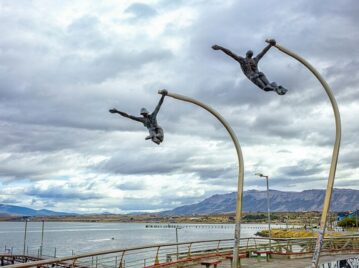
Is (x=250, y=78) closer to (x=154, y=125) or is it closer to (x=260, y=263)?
(x=154, y=125)

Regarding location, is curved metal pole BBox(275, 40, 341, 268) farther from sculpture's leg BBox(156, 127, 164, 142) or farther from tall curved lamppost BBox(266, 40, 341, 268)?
sculpture's leg BBox(156, 127, 164, 142)

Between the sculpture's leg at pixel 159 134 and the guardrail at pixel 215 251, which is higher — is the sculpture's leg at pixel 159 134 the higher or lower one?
the higher one

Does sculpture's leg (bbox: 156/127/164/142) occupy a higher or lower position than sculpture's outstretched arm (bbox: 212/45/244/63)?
lower

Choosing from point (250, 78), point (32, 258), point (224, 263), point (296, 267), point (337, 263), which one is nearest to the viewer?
point (250, 78)

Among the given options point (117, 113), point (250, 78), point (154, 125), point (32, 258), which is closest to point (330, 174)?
point (250, 78)

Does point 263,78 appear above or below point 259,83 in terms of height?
above

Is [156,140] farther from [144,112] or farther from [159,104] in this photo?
[159,104]

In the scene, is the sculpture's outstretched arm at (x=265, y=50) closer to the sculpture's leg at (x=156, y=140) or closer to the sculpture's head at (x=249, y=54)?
the sculpture's head at (x=249, y=54)

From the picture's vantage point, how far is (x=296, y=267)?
55.9ft

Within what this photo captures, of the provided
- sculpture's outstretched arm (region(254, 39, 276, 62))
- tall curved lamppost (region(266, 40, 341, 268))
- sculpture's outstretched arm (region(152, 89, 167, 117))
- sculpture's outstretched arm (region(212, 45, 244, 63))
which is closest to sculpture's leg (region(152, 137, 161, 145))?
sculpture's outstretched arm (region(152, 89, 167, 117))

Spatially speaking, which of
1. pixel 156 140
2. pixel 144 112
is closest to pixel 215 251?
pixel 156 140

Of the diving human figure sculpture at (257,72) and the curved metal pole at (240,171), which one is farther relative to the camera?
the curved metal pole at (240,171)

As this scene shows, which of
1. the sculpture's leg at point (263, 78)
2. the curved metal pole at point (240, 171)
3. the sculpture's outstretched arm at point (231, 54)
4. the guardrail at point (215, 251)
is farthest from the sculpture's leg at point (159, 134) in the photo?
the guardrail at point (215, 251)

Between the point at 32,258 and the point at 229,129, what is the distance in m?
43.2
